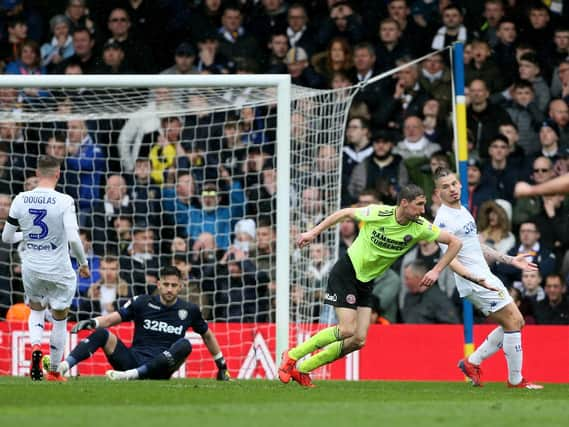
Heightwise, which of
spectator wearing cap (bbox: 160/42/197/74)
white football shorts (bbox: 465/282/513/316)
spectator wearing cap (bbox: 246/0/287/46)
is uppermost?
spectator wearing cap (bbox: 246/0/287/46)

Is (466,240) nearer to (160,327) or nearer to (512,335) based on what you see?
(512,335)

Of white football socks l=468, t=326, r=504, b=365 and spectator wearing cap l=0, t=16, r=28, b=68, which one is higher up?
spectator wearing cap l=0, t=16, r=28, b=68

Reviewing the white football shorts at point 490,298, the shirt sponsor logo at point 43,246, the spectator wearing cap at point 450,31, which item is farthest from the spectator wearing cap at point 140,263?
the spectator wearing cap at point 450,31

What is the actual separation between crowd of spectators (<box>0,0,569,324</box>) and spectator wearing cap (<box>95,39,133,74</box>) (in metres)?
0.02

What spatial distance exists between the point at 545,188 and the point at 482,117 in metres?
9.40

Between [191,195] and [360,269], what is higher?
[191,195]

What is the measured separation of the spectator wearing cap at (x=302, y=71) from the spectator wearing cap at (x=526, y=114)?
2.81 meters

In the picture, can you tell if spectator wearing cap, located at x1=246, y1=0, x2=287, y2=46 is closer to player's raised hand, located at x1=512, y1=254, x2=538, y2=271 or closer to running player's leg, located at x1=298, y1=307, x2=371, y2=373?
player's raised hand, located at x1=512, y1=254, x2=538, y2=271

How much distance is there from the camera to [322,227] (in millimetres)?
11867

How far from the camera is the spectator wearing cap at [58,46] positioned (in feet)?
64.3

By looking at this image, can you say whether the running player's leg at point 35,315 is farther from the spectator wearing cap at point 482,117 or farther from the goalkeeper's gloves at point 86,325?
the spectator wearing cap at point 482,117

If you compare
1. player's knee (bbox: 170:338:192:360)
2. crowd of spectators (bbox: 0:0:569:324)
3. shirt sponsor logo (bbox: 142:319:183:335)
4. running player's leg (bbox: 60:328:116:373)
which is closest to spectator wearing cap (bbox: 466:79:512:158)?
crowd of spectators (bbox: 0:0:569:324)

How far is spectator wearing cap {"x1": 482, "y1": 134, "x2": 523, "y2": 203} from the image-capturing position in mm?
17047

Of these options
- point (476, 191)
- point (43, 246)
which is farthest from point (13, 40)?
point (43, 246)
